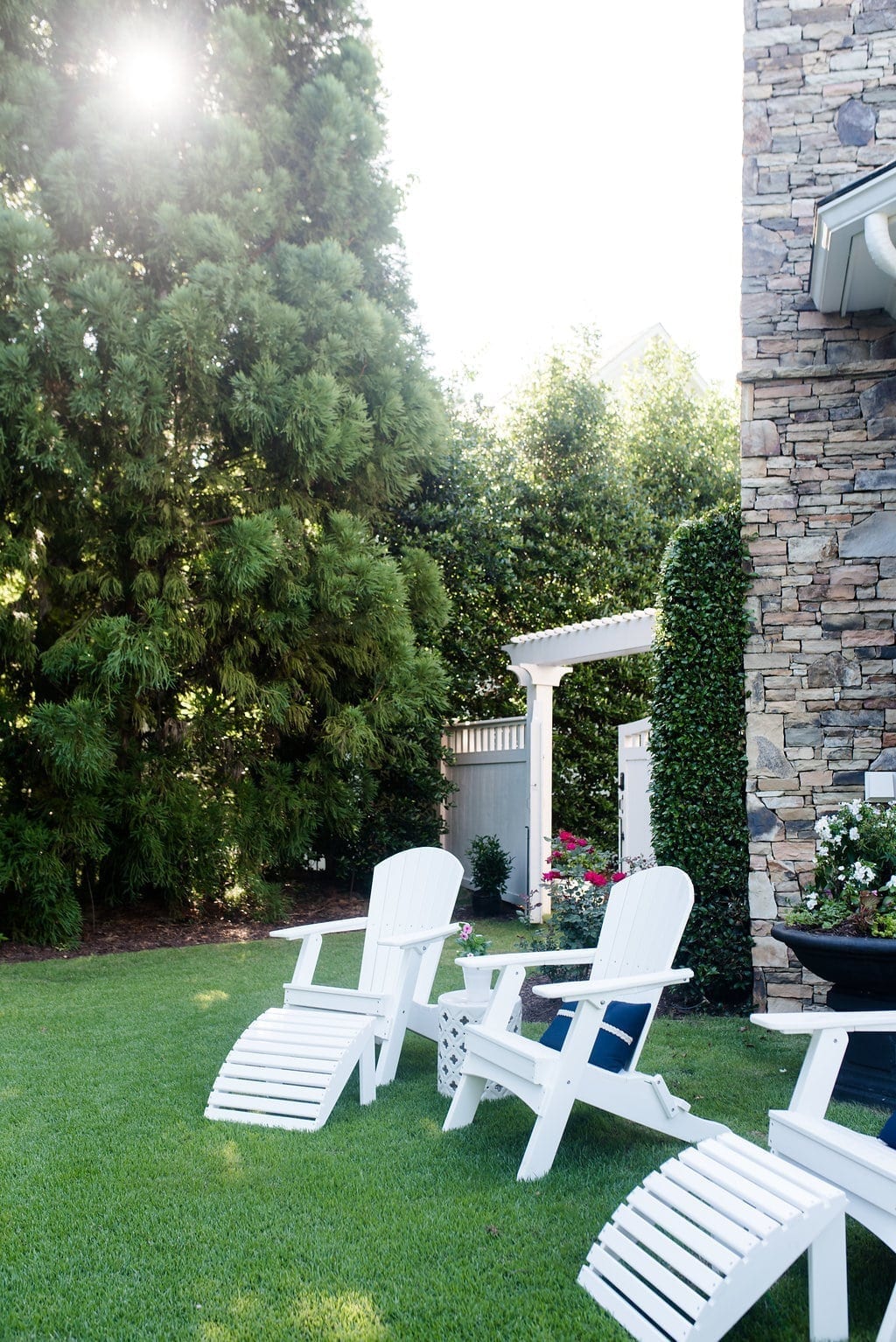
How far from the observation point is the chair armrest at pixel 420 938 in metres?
3.70

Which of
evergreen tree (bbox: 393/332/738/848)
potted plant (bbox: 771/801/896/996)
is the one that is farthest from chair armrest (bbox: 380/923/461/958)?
evergreen tree (bbox: 393/332/738/848)

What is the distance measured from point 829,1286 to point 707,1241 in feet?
0.87

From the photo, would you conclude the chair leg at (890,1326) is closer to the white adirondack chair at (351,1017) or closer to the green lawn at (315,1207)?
the green lawn at (315,1207)

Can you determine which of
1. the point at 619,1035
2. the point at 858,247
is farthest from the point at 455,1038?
the point at 858,247

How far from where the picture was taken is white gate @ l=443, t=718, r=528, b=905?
8.31 meters

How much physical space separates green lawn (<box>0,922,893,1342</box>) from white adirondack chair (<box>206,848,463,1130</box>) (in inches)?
4.1

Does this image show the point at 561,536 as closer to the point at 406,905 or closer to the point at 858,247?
the point at 858,247

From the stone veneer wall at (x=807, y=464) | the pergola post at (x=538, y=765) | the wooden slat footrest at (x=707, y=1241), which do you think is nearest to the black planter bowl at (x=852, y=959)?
the stone veneer wall at (x=807, y=464)

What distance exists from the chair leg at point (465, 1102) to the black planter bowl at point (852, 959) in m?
1.38

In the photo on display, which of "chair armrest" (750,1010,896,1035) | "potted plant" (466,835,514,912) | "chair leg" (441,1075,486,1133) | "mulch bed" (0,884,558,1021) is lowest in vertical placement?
"mulch bed" (0,884,558,1021)

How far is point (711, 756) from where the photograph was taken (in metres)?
5.03

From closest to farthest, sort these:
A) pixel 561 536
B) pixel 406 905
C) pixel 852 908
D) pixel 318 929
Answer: pixel 852 908, pixel 318 929, pixel 406 905, pixel 561 536

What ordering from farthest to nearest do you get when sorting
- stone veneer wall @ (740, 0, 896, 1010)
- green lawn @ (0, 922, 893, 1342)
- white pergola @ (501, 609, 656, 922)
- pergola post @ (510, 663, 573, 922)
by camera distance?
1. pergola post @ (510, 663, 573, 922)
2. white pergola @ (501, 609, 656, 922)
3. stone veneer wall @ (740, 0, 896, 1010)
4. green lawn @ (0, 922, 893, 1342)

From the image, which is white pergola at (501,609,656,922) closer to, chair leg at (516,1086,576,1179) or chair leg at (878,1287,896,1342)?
chair leg at (516,1086,576,1179)
